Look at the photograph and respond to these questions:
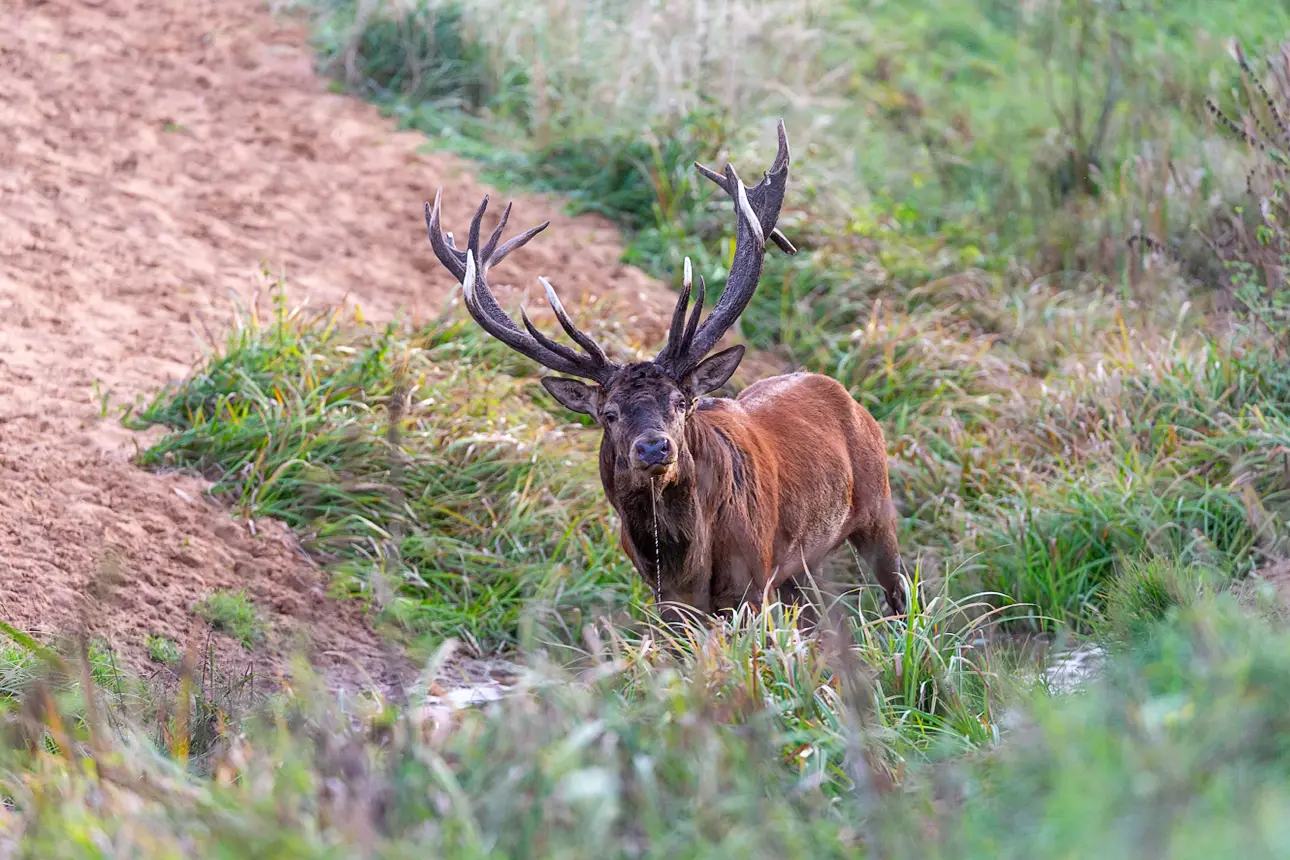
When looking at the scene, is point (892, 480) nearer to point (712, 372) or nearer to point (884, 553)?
point (884, 553)

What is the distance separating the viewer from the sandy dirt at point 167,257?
647 centimetres

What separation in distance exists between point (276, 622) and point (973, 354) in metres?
4.64

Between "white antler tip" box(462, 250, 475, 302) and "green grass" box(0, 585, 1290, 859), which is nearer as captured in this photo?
"green grass" box(0, 585, 1290, 859)

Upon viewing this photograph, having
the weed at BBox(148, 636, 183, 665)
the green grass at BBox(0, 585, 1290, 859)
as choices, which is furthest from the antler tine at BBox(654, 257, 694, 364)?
the weed at BBox(148, 636, 183, 665)

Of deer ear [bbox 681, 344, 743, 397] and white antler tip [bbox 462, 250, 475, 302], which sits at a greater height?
white antler tip [bbox 462, 250, 475, 302]

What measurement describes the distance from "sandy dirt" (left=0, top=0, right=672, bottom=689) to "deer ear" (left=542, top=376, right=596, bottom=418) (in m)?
1.33

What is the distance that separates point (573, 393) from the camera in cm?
608

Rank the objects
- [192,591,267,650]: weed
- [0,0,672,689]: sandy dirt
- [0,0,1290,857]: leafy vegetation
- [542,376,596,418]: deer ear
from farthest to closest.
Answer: [0,0,672,689]: sandy dirt < [192,591,267,650]: weed < [542,376,596,418]: deer ear < [0,0,1290,857]: leafy vegetation

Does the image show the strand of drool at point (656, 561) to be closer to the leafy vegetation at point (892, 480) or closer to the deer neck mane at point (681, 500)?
the deer neck mane at point (681, 500)

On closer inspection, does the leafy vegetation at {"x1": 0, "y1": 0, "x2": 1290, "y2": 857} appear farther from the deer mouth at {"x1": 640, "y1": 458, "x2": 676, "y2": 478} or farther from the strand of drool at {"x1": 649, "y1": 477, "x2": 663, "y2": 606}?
the deer mouth at {"x1": 640, "y1": 458, "x2": 676, "y2": 478}

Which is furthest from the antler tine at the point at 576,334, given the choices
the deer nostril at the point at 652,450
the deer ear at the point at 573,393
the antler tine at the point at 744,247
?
the deer nostril at the point at 652,450

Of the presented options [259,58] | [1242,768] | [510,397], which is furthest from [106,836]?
[259,58]

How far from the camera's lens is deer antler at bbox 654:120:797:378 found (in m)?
5.83

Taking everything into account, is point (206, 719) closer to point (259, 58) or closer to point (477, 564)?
point (477, 564)
